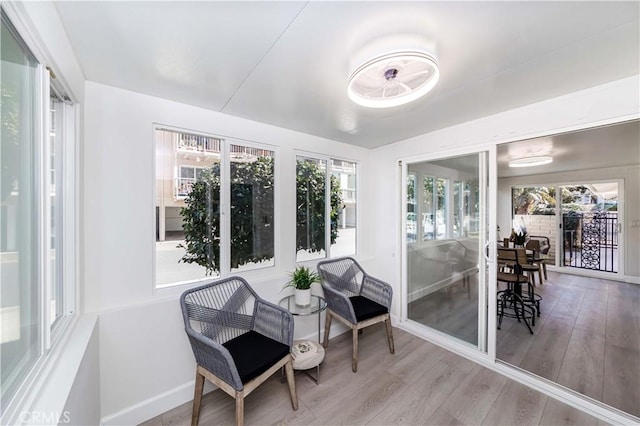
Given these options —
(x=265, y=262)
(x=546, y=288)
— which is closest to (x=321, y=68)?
(x=265, y=262)

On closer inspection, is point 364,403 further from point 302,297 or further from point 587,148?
point 587,148

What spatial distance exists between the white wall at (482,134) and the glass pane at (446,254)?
0.18 meters

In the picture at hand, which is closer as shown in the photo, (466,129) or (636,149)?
(466,129)

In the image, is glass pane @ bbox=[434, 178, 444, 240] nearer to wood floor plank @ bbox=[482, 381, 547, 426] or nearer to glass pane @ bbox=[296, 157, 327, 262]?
glass pane @ bbox=[296, 157, 327, 262]

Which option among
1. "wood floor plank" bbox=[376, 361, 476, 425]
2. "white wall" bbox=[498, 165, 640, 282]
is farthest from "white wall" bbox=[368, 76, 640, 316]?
"white wall" bbox=[498, 165, 640, 282]

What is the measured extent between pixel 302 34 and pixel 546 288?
5657mm

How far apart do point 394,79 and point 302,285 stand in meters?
1.88

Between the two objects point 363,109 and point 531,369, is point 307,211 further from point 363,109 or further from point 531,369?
point 531,369

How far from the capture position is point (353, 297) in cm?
278

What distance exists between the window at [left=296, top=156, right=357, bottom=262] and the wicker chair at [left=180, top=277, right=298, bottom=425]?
0.82 metres

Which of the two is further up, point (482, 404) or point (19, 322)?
point (19, 322)

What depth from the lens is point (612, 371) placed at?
84.8 inches

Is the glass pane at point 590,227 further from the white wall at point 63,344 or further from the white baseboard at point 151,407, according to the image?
the white wall at point 63,344

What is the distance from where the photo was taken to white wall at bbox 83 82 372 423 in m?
1.66
